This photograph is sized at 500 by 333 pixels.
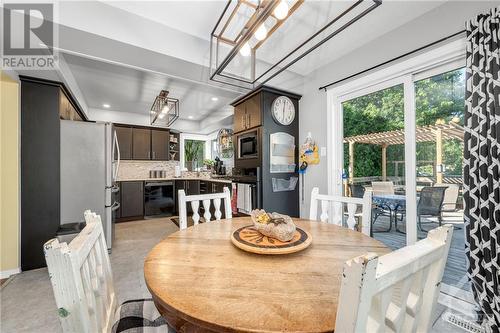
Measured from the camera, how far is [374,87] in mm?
2375

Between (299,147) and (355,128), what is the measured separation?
2.56 feet

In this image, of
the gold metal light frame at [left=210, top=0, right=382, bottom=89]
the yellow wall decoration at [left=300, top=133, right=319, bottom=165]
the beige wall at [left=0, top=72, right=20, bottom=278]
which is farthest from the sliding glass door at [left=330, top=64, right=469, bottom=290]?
the beige wall at [left=0, top=72, right=20, bottom=278]

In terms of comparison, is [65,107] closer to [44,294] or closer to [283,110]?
[44,294]

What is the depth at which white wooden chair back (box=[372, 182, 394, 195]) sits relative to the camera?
7.51 ft

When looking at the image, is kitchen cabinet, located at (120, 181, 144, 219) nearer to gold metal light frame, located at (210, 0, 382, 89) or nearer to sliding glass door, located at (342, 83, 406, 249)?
gold metal light frame, located at (210, 0, 382, 89)

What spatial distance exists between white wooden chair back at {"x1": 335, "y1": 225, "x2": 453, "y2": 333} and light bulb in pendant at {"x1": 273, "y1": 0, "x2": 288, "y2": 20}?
1261mm

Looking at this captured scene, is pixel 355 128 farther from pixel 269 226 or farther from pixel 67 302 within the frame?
pixel 67 302

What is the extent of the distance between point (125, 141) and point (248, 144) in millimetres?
3296

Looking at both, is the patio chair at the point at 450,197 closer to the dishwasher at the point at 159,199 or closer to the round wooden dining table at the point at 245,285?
the round wooden dining table at the point at 245,285

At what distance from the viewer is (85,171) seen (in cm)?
263

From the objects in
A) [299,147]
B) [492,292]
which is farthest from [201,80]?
[492,292]

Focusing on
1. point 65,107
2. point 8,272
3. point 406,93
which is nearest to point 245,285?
point 406,93

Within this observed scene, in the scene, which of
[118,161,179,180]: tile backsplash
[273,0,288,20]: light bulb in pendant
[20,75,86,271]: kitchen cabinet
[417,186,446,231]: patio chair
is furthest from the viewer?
[118,161,179,180]: tile backsplash

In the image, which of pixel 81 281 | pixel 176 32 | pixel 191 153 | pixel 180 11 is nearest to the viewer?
pixel 81 281
